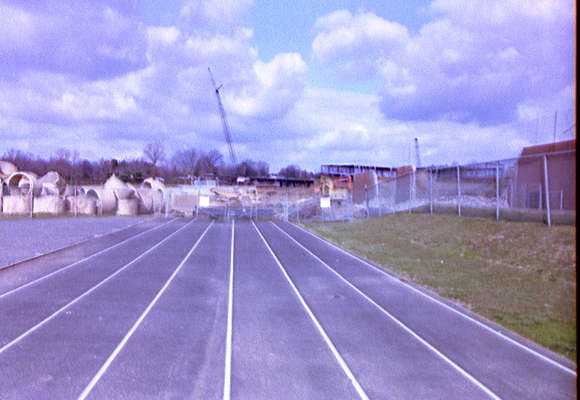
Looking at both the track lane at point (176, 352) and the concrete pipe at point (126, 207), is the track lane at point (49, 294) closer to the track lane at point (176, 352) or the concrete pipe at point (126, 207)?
the track lane at point (176, 352)

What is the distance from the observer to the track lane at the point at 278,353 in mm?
6824

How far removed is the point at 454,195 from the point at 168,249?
44.1ft

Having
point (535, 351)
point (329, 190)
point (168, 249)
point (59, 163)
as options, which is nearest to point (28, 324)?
point (535, 351)

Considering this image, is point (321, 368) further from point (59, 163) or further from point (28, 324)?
point (59, 163)

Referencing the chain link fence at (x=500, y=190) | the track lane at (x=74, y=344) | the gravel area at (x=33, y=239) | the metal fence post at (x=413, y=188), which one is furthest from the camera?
the metal fence post at (x=413, y=188)

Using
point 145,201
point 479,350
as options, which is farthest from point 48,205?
point 479,350

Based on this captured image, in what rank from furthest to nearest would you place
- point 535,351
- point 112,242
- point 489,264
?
point 112,242 < point 489,264 < point 535,351

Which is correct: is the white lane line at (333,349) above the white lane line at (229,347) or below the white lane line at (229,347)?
below

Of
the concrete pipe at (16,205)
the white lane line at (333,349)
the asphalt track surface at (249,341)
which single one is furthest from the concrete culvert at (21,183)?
the white lane line at (333,349)

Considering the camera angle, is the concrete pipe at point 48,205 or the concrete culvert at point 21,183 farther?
the concrete culvert at point 21,183

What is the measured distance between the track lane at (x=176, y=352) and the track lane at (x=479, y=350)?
318cm

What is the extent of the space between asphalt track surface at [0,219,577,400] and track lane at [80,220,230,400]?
2cm

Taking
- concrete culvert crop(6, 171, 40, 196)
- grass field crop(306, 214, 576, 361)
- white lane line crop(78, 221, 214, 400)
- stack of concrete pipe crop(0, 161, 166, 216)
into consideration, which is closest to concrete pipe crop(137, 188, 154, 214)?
stack of concrete pipe crop(0, 161, 166, 216)

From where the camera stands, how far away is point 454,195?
1124 inches
